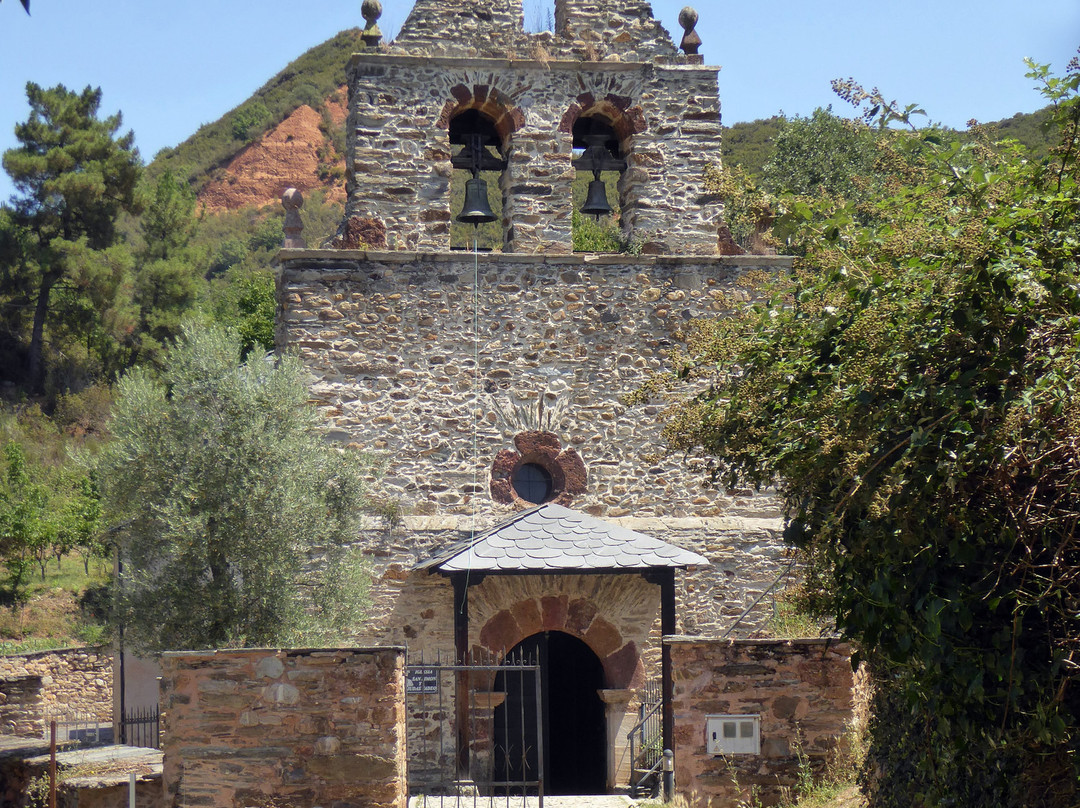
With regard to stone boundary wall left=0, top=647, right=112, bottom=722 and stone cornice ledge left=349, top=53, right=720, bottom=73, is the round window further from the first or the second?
stone boundary wall left=0, top=647, right=112, bottom=722

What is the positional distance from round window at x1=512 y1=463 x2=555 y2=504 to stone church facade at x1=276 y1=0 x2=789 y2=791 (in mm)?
16

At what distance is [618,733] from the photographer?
1228 cm

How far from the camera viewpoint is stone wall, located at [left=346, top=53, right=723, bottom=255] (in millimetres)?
12789

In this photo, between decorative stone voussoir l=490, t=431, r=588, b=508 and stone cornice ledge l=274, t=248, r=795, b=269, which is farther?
decorative stone voussoir l=490, t=431, r=588, b=508

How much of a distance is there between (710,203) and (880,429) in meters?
7.43

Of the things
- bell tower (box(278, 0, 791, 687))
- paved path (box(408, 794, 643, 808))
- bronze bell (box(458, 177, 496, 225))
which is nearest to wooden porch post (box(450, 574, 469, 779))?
bell tower (box(278, 0, 791, 687))

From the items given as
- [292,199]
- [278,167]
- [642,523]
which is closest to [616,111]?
[292,199]

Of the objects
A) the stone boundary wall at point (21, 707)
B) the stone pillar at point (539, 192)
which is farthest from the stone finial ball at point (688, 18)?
the stone boundary wall at point (21, 707)

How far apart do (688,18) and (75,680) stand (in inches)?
650

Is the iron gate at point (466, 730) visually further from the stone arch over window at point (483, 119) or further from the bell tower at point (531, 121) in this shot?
the stone arch over window at point (483, 119)

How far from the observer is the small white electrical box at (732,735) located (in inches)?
373

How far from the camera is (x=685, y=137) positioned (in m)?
13.2

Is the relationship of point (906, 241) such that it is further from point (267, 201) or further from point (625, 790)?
point (267, 201)

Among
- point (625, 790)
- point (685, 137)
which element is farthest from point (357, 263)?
point (625, 790)
